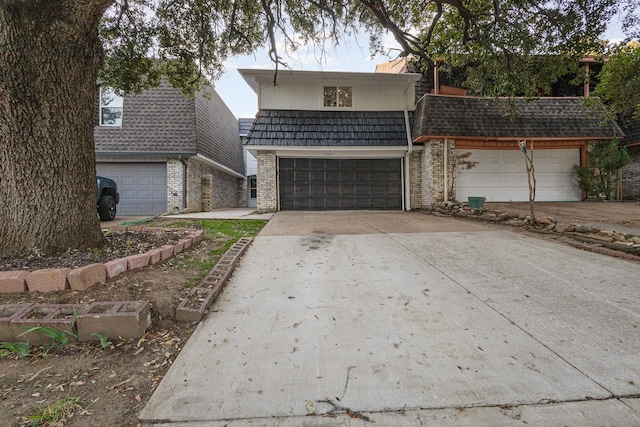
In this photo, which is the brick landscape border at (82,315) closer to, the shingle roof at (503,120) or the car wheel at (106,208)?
the car wheel at (106,208)

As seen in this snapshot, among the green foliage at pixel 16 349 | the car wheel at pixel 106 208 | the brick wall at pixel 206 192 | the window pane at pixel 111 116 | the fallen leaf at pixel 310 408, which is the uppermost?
the window pane at pixel 111 116

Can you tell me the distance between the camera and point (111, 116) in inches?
429

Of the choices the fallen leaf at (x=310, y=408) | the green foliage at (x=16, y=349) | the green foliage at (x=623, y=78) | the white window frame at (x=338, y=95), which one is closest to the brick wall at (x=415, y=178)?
the white window frame at (x=338, y=95)

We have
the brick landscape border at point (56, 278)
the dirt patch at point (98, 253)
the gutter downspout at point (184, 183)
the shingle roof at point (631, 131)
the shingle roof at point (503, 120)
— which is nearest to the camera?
the brick landscape border at point (56, 278)

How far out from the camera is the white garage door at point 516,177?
1063 centimetres

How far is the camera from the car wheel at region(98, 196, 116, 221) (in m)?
7.96

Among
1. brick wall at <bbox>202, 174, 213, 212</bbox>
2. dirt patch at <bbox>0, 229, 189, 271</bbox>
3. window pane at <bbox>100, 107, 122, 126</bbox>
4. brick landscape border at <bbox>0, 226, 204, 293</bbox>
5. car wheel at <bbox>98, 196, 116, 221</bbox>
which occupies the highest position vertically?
window pane at <bbox>100, 107, 122, 126</bbox>

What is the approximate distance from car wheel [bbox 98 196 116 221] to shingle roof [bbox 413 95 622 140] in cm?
949

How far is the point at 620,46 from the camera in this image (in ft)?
20.5

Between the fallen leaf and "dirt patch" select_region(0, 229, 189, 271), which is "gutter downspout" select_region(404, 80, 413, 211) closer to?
"dirt patch" select_region(0, 229, 189, 271)

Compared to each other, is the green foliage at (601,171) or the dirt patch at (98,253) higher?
the green foliage at (601,171)

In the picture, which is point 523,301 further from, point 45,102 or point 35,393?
point 45,102

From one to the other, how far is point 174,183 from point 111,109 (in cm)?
357

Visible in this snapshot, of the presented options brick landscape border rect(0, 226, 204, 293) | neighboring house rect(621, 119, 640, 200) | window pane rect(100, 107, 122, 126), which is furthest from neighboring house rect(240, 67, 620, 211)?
brick landscape border rect(0, 226, 204, 293)
